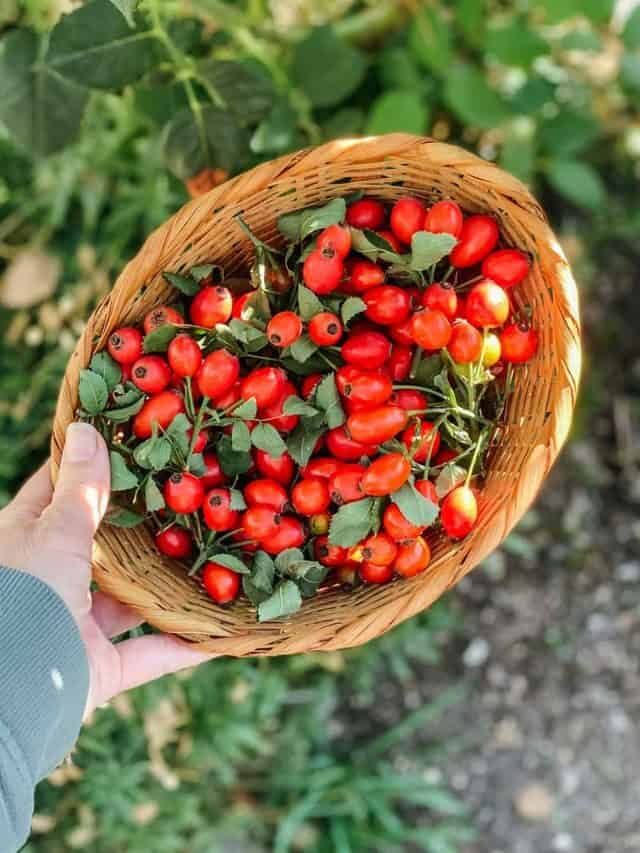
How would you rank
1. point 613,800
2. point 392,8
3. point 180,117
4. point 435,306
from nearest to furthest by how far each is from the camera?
point 435,306, point 180,117, point 392,8, point 613,800

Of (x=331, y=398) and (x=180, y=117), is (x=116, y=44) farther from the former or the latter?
(x=331, y=398)

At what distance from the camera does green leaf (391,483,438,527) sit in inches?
54.2

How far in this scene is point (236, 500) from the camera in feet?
4.82

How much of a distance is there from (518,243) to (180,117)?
58 centimetres

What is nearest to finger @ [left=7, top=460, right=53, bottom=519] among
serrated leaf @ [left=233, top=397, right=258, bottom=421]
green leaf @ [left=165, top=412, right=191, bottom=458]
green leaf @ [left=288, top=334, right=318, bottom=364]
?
green leaf @ [left=165, top=412, right=191, bottom=458]

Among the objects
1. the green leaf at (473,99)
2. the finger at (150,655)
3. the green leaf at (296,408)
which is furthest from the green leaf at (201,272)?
the green leaf at (473,99)

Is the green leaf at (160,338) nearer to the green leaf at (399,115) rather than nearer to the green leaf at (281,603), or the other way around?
the green leaf at (281,603)

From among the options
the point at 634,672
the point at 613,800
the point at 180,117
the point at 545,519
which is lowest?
the point at 613,800

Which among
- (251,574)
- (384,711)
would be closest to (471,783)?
(384,711)

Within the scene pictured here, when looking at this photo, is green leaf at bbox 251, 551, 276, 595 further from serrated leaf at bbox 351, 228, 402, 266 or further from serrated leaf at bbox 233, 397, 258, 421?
serrated leaf at bbox 351, 228, 402, 266

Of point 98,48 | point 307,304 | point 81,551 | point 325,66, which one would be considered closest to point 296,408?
point 307,304

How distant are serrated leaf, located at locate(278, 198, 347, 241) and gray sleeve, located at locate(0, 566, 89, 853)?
0.65 metres

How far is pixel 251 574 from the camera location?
145 cm

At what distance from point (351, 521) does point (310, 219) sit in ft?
1.52
